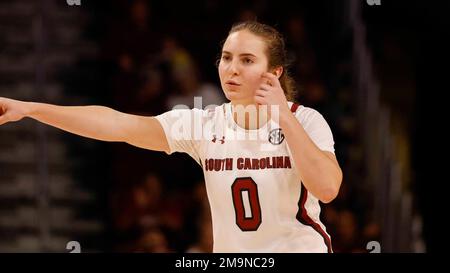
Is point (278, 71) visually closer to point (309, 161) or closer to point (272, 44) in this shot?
point (272, 44)

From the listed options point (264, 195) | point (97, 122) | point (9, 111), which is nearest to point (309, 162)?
point (264, 195)

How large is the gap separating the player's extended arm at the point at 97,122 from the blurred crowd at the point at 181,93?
209cm

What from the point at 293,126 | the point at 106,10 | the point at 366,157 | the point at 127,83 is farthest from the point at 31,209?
the point at 293,126

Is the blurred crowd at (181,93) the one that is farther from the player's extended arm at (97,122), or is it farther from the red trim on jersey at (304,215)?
the red trim on jersey at (304,215)

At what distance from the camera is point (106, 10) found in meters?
6.99

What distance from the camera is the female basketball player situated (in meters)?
3.75

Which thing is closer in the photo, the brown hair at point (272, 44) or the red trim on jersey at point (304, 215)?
the red trim on jersey at point (304, 215)

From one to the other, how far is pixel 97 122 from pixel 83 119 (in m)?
0.07

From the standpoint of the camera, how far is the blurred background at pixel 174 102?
614cm

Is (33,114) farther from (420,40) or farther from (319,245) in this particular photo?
(420,40)

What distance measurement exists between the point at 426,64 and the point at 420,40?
19 cm

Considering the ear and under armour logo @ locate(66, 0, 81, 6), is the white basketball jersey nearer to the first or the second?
the ear

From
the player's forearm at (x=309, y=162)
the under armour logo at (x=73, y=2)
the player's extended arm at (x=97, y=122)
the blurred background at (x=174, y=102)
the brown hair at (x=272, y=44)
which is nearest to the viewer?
the player's forearm at (x=309, y=162)

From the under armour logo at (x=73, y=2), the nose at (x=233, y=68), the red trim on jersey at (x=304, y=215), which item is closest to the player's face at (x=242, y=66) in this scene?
the nose at (x=233, y=68)
